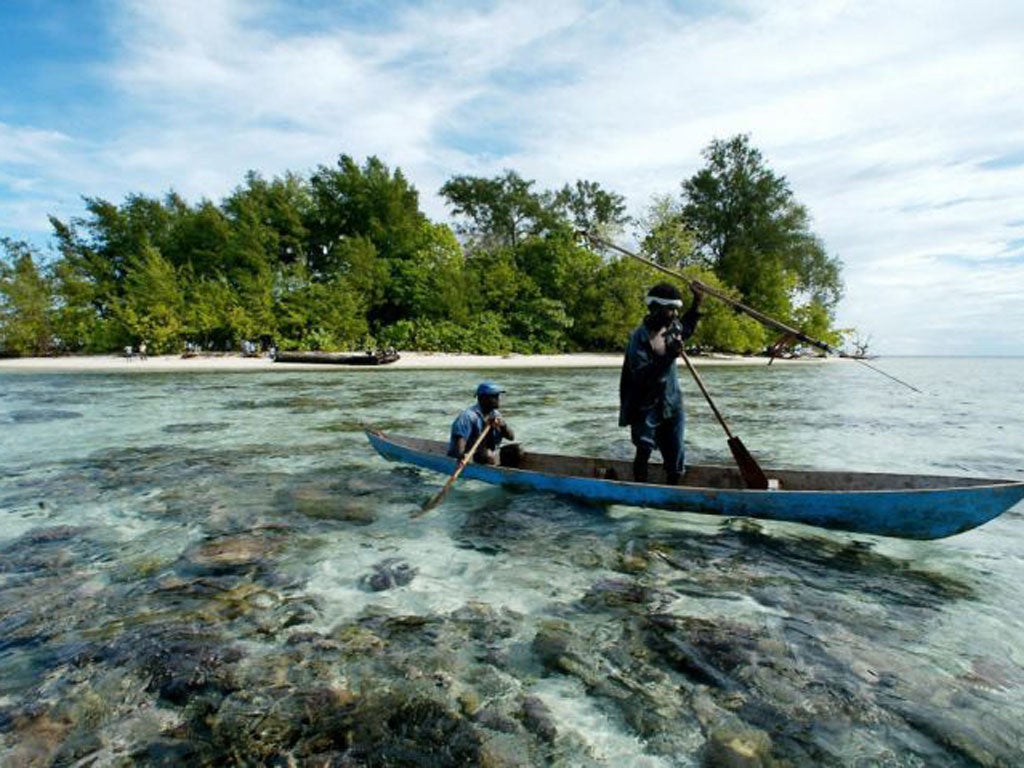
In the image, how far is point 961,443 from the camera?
14016mm

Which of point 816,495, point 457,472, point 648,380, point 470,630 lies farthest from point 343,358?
point 816,495

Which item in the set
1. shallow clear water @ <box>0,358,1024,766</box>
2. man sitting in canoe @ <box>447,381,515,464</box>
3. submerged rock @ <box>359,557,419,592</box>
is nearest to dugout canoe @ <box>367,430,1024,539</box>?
man sitting in canoe @ <box>447,381,515,464</box>

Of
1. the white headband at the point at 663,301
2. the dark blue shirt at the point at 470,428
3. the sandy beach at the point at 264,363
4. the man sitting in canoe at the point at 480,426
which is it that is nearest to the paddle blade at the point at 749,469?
the white headband at the point at 663,301

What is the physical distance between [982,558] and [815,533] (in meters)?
1.73

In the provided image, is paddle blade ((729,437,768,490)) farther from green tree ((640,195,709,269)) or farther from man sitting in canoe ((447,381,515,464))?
green tree ((640,195,709,269))

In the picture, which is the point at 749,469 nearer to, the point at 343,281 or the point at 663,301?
the point at 663,301

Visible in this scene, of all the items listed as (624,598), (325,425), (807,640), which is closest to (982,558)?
(807,640)

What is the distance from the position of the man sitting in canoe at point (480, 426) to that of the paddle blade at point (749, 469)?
3.09m

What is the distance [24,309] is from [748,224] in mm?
68331

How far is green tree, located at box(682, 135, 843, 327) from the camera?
202 feet

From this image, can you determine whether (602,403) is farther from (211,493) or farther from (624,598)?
(624,598)

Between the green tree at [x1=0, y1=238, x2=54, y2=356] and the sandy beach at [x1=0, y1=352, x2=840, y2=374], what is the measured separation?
152cm

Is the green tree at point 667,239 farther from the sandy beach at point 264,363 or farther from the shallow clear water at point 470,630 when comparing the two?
the shallow clear water at point 470,630

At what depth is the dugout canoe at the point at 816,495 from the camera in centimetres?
557
